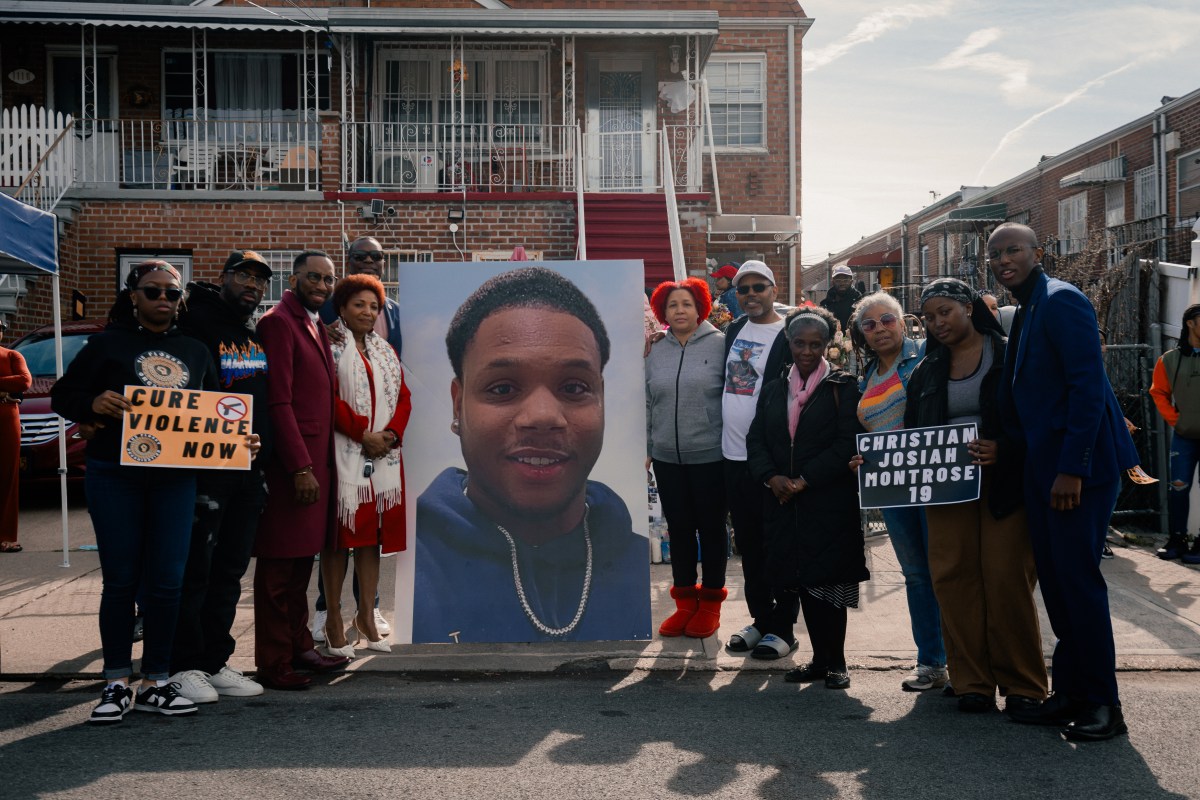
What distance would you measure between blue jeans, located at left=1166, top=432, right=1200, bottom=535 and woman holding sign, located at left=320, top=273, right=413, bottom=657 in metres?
6.16

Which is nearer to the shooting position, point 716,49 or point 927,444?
point 927,444

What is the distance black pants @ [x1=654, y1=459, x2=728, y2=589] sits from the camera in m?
6.20

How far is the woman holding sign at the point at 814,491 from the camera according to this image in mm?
5316

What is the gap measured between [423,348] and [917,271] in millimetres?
30956

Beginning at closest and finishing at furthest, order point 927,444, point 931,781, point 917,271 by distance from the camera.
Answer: point 931,781, point 927,444, point 917,271

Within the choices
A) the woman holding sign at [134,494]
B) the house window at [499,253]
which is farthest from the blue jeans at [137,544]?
the house window at [499,253]

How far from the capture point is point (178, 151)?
1697 centimetres

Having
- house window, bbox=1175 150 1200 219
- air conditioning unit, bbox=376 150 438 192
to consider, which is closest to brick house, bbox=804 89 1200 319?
house window, bbox=1175 150 1200 219

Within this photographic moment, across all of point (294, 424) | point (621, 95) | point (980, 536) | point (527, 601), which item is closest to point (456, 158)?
point (621, 95)

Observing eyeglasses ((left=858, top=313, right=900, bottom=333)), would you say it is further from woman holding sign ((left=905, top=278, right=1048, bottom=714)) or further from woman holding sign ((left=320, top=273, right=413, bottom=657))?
woman holding sign ((left=320, top=273, right=413, bottom=657))

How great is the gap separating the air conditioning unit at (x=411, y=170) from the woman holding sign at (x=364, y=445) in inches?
458

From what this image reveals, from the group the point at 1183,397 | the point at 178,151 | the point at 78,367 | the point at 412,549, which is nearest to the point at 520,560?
the point at 412,549

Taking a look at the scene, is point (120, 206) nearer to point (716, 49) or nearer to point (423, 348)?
point (716, 49)

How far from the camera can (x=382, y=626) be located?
648cm
